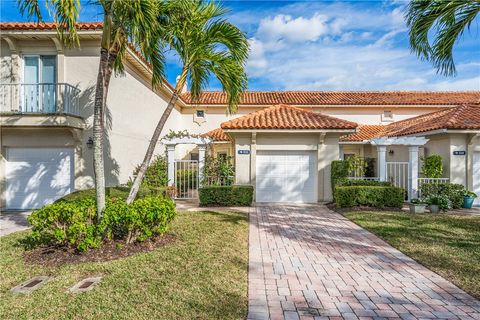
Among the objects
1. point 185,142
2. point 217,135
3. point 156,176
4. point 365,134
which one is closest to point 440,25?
point 185,142

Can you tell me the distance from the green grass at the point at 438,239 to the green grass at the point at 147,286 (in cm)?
387

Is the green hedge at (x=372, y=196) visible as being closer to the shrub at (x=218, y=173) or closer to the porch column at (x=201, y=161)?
the shrub at (x=218, y=173)

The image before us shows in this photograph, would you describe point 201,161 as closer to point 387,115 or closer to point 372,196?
point 372,196

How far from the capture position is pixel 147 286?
16.0 feet

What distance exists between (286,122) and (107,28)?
379 inches

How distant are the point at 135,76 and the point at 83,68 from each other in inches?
127

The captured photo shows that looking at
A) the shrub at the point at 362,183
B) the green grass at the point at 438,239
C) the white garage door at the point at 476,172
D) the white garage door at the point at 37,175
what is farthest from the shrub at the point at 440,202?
the white garage door at the point at 37,175

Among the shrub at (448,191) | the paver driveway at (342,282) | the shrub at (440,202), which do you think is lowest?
the paver driveway at (342,282)

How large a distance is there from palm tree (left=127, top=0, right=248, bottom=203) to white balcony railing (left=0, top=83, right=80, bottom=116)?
630cm

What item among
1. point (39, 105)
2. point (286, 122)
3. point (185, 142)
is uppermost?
point (39, 105)

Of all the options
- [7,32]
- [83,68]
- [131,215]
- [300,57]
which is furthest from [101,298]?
[300,57]

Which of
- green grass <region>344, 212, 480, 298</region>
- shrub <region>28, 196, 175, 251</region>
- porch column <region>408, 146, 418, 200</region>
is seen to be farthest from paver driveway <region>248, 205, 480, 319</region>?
porch column <region>408, 146, 418, 200</region>

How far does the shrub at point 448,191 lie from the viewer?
1311 centimetres

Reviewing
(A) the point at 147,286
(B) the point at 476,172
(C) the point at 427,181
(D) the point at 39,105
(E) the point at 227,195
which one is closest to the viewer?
(A) the point at 147,286
